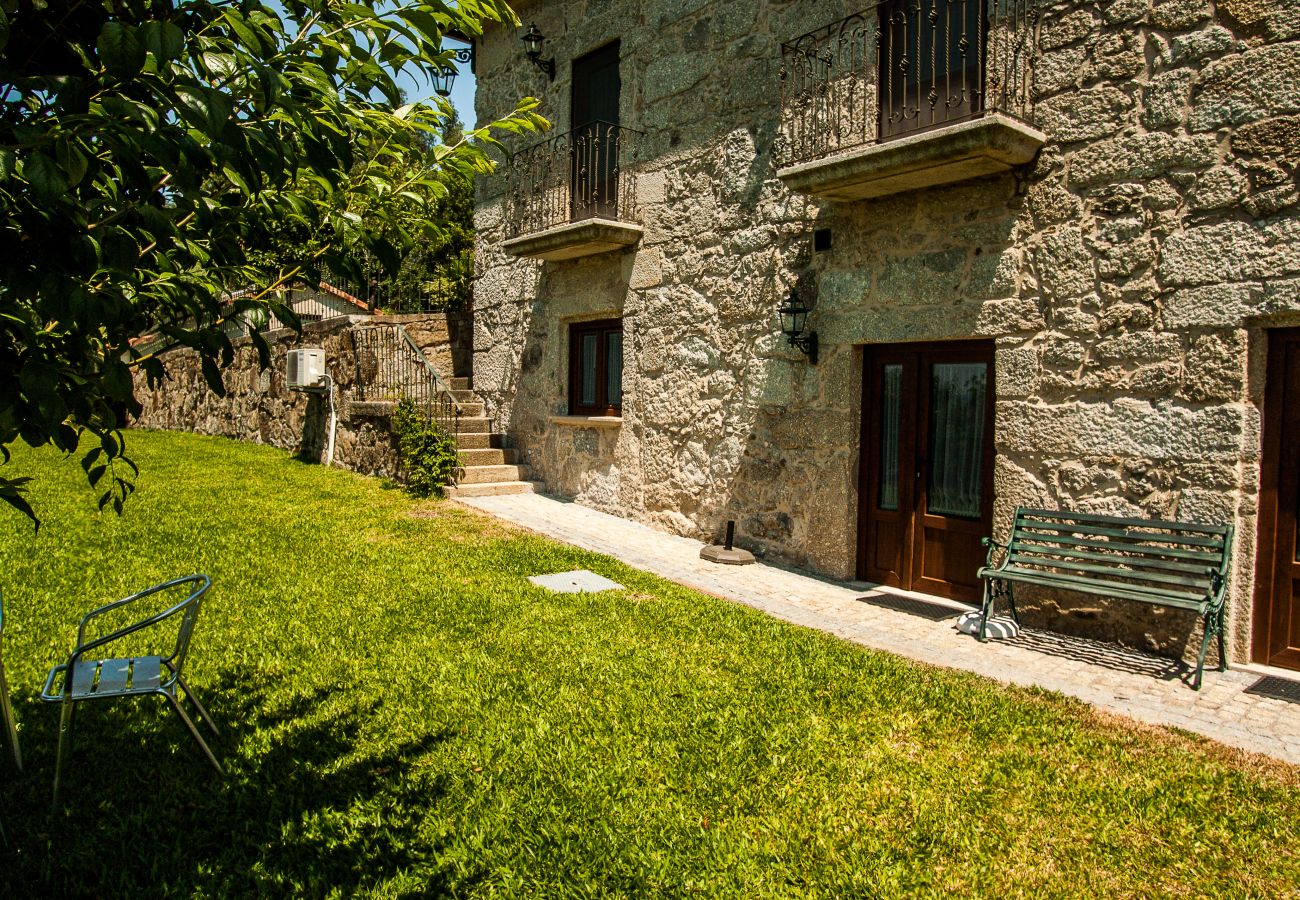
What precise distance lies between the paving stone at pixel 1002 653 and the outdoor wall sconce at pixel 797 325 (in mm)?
1925

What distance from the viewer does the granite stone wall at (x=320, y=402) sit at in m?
11.2

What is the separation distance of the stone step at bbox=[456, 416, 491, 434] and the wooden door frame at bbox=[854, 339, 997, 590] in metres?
5.57

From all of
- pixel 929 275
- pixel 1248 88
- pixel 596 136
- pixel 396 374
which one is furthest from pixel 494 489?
pixel 1248 88

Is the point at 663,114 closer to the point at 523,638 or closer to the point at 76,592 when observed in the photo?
the point at 523,638

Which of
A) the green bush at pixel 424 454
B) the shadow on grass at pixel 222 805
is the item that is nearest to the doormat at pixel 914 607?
the shadow on grass at pixel 222 805

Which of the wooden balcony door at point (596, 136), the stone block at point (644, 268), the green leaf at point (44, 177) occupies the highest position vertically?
the wooden balcony door at point (596, 136)

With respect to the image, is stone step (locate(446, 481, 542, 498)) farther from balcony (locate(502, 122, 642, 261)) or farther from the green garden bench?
the green garden bench

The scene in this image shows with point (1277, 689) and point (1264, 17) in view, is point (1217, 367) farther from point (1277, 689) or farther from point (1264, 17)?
point (1264, 17)

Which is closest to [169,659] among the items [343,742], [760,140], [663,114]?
[343,742]

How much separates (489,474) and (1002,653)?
256 inches

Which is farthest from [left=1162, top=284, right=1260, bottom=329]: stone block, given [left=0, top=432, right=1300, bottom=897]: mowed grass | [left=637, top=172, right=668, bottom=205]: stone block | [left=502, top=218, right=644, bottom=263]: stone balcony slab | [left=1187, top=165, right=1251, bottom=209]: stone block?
[left=502, top=218, right=644, bottom=263]: stone balcony slab

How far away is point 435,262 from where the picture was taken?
2188 cm

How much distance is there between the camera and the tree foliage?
1.25m

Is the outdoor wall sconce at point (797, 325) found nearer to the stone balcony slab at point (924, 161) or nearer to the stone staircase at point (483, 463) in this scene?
the stone balcony slab at point (924, 161)
